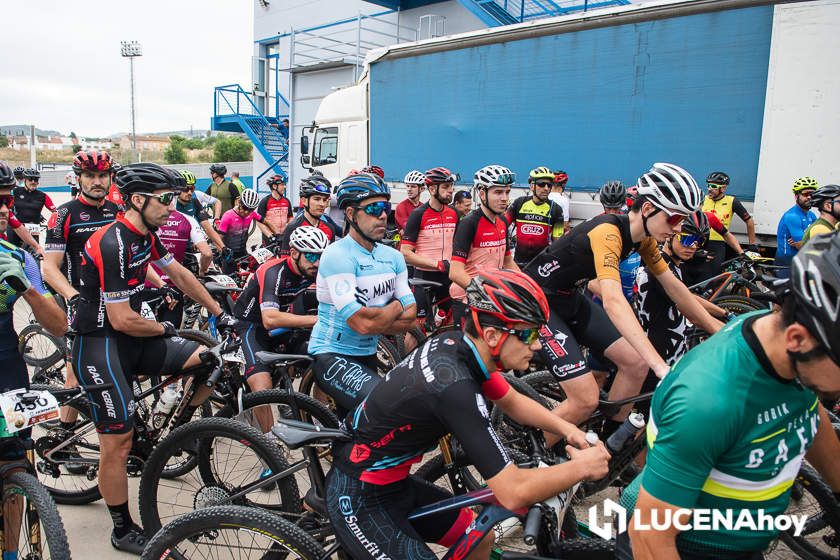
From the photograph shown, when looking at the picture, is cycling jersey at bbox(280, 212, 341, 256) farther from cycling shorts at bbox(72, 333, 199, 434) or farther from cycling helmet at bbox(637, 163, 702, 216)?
cycling helmet at bbox(637, 163, 702, 216)

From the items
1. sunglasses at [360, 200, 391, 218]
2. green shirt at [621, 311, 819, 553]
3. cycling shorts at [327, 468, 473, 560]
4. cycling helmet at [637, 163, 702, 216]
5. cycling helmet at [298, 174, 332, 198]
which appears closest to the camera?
green shirt at [621, 311, 819, 553]

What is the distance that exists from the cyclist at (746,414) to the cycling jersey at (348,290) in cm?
230

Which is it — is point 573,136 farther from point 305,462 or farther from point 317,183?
point 305,462

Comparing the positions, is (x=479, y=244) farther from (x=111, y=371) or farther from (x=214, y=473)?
(x=111, y=371)

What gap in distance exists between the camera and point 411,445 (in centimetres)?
240

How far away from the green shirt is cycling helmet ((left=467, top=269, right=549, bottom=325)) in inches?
23.9

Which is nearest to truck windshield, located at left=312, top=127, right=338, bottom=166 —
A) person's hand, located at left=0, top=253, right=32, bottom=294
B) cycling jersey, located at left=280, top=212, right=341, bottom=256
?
cycling jersey, located at left=280, top=212, right=341, bottom=256

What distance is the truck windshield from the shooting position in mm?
14500

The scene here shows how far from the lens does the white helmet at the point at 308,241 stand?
15.8 feet

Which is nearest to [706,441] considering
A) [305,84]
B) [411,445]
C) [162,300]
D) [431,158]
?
[411,445]

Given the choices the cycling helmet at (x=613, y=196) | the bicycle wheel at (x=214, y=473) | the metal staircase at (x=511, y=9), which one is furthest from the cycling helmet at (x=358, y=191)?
the metal staircase at (x=511, y=9)

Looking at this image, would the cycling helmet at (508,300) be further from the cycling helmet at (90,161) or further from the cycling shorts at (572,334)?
the cycling helmet at (90,161)

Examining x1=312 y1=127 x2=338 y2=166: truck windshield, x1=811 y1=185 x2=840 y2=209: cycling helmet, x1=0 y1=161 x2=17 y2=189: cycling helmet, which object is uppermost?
x1=312 y1=127 x2=338 y2=166: truck windshield

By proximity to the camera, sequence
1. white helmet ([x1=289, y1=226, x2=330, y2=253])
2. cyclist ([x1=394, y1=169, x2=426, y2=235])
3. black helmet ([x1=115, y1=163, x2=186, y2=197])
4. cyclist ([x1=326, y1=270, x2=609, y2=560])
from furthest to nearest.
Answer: cyclist ([x1=394, y1=169, x2=426, y2=235]) < white helmet ([x1=289, y1=226, x2=330, y2=253]) < black helmet ([x1=115, y1=163, x2=186, y2=197]) < cyclist ([x1=326, y1=270, x2=609, y2=560])
